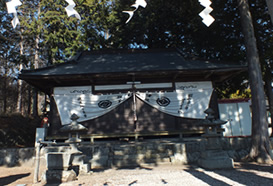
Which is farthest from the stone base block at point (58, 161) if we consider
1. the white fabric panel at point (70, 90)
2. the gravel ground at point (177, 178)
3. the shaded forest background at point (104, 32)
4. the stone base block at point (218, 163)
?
the shaded forest background at point (104, 32)

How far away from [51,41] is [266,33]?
14.6 m

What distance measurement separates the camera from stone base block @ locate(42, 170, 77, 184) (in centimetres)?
451

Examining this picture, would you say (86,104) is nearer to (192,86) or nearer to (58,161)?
(58,161)

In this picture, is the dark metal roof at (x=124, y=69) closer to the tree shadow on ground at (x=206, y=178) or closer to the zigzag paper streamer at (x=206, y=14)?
the zigzag paper streamer at (x=206, y=14)

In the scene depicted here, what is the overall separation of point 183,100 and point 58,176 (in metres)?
6.11

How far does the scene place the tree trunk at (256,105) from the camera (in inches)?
246

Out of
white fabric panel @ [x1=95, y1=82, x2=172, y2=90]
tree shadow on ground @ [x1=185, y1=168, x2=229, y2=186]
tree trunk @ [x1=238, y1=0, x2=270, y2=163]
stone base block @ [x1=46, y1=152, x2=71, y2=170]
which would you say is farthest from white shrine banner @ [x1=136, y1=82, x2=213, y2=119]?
stone base block @ [x1=46, y1=152, x2=71, y2=170]

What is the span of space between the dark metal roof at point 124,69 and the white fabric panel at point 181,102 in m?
0.92

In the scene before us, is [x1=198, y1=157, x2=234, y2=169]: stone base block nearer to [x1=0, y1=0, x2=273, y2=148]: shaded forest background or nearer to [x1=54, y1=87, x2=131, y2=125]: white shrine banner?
[x1=54, y1=87, x2=131, y2=125]: white shrine banner

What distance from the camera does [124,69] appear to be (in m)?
8.56

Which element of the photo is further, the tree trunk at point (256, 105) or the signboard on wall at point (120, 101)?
the signboard on wall at point (120, 101)

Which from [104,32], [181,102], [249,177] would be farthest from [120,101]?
[104,32]

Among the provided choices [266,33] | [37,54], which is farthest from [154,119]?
[37,54]

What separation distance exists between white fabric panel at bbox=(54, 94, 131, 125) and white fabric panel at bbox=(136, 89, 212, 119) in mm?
1234
